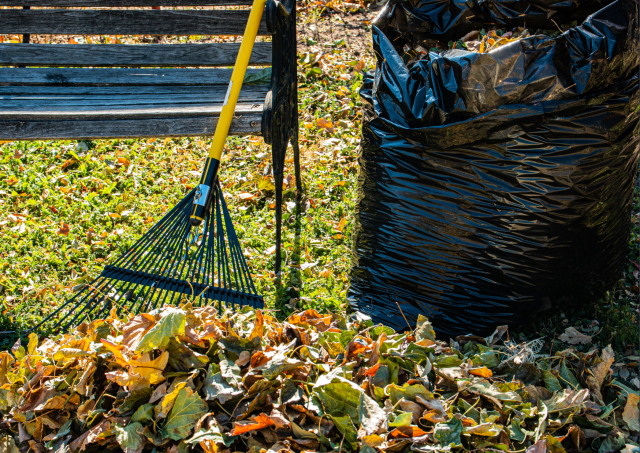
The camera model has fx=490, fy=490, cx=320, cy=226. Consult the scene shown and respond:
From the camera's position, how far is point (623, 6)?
1.48 metres

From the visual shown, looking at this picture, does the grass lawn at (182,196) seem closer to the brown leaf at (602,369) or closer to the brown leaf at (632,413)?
the brown leaf at (602,369)

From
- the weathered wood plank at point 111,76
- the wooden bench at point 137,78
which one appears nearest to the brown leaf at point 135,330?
the wooden bench at point 137,78

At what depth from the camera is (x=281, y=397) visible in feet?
→ 3.82

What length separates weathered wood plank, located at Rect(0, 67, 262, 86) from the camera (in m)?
2.48

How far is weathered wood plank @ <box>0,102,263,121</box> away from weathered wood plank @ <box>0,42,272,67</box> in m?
0.62

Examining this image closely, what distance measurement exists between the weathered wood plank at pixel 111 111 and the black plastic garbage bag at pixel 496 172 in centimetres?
69

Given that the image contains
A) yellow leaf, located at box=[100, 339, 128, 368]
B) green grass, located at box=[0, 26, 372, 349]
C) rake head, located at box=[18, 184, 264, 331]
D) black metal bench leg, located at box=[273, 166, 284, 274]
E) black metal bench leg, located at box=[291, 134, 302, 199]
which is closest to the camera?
yellow leaf, located at box=[100, 339, 128, 368]

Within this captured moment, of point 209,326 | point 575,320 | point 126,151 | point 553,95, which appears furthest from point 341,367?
point 126,151

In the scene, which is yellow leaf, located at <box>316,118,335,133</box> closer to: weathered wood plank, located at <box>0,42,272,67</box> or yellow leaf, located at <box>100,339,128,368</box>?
weathered wood plank, located at <box>0,42,272,67</box>

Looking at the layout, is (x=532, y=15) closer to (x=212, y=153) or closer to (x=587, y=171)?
(x=587, y=171)

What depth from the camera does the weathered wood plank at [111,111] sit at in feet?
6.56

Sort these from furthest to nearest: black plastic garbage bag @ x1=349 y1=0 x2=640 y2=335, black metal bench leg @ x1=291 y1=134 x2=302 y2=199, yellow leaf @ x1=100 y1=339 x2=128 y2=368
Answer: black metal bench leg @ x1=291 y1=134 x2=302 y2=199
black plastic garbage bag @ x1=349 y1=0 x2=640 y2=335
yellow leaf @ x1=100 y1=339 x2=128 y2=368

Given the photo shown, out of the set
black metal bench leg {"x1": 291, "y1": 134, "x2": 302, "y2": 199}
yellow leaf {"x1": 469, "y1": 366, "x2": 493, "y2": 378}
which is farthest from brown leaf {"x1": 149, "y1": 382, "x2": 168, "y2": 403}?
black metal bench leg {"x1": 291, "y1": 134, "x2": 302, "y2": 199}

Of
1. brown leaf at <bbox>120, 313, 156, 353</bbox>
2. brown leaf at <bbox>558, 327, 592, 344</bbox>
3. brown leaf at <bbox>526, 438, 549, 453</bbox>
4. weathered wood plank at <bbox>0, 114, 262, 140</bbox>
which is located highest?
weathered wood plank at <bbox>0, 114, 262, 140</bbox>
